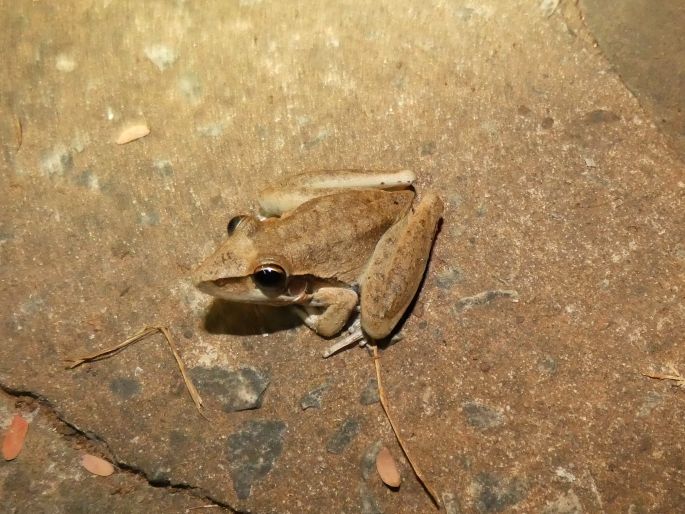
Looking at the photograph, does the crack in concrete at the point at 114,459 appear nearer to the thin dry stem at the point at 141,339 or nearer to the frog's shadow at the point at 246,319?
the thin dry stem at the point at 141,339

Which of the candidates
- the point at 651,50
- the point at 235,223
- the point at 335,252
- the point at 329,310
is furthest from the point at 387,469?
the point at 651,50

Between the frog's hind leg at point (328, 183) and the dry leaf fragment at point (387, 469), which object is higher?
the frog's hind leg at point (328, 183)

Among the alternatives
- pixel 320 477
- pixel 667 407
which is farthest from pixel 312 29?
pixel 667 407

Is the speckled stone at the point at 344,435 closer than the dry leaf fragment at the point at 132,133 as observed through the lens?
Yes

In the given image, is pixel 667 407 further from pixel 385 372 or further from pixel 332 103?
pixel 332 103

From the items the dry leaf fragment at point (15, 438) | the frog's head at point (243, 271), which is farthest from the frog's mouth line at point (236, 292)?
the dry leaf fragment at point (15, 438)

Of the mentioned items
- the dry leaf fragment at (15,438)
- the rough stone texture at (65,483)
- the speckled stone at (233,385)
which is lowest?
the rough stone texture at (65,483)
